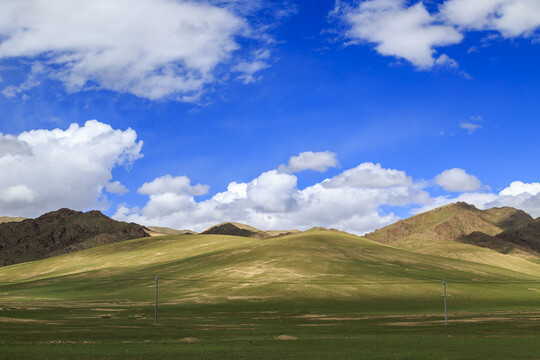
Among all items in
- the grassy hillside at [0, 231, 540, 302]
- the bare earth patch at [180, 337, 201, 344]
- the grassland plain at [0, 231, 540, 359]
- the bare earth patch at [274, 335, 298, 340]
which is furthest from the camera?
the grassy hillside at [0, 231, 540, 302]

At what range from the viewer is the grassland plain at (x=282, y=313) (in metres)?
50.1

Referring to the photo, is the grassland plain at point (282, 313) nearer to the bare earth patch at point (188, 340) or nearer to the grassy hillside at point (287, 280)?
the bare earth patch at point (188, 340)

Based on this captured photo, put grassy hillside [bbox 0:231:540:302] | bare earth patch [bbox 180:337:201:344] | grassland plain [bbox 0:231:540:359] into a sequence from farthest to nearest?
grassy hillside [bbox 0:231:540:302], bare earth patch [bbox 180:337:201:344], grassland plain [bbox 0:231:540:359]

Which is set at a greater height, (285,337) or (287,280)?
(287,280)

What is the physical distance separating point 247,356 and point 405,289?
10645cm

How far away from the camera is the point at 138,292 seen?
505 feet

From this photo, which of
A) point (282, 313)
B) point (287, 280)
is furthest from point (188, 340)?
point (287, 280)

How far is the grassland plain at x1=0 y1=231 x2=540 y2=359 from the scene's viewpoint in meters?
50.1

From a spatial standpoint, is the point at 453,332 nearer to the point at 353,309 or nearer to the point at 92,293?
the point at 353,309

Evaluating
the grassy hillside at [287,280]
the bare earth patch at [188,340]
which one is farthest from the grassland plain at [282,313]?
the grassy hillside at [287,280]

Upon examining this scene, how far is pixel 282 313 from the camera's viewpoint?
106m

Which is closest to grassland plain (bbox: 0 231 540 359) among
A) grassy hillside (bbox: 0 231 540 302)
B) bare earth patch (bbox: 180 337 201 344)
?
bare earth patch (bbox: 180 337 201 344)

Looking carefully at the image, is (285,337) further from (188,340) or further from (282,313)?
(282,313)

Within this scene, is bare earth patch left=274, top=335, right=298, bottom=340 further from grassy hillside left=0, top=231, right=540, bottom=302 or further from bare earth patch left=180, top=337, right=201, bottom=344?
grassy hillside left=0, top=231, right=540, bottom=302
